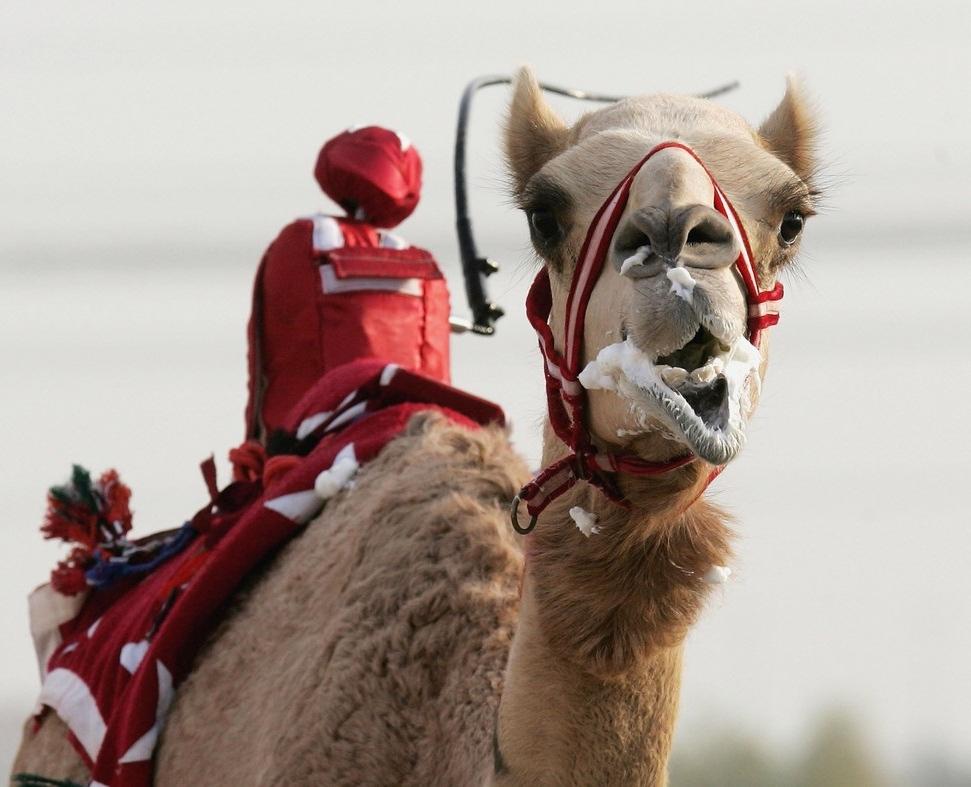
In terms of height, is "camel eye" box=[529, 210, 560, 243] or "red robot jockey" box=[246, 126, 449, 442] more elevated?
"camel eye" box=[529, 210, 560, 243]

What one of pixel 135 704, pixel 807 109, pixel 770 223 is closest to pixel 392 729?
pixel 135 704

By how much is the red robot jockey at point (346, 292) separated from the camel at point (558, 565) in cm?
128

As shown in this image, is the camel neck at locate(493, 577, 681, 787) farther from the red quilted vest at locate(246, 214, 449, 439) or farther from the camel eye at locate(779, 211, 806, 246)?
the red quilted vest at locate(246, 214, 449, 439)

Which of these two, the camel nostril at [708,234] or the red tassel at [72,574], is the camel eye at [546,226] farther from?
the red tassel at [72,574]

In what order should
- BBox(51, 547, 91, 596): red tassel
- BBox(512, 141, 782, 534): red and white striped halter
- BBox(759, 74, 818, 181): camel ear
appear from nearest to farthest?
BBox(512, 141, 782, 534): red and white striped halter, BBox(759, 74, 818, 181): camel ear, BBox(51, 547, 91, 596): red tassel

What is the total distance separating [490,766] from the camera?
10.4 ft

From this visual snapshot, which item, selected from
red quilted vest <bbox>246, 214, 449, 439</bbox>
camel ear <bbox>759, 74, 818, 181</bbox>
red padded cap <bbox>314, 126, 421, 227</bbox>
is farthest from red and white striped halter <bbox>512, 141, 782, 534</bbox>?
red padded cap <bbox>314, 126, 421, 227</bbox>

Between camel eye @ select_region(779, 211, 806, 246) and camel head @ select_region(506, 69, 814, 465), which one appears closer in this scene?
camel head @ select_region(506, 69, 814, 465)

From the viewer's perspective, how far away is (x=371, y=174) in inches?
222

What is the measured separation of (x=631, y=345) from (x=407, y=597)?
1.16 metres

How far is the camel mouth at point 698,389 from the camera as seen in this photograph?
8.44 feet

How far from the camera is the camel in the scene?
2.71 metres

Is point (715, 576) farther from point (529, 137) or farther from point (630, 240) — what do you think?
point (529, 137)

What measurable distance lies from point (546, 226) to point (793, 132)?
2.11ft
